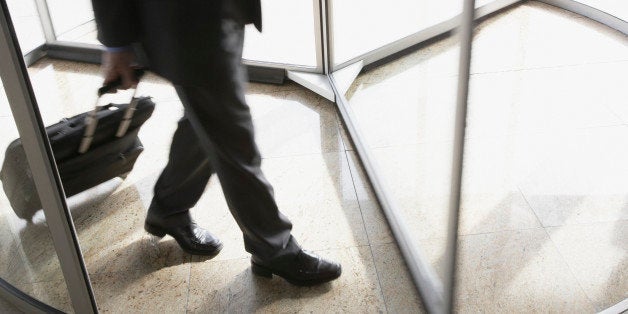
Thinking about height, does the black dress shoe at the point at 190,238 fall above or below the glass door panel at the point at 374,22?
below

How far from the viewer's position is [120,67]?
4.61 ft

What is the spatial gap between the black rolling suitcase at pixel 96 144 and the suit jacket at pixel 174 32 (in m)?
0.55


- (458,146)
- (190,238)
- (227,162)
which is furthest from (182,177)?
(458,146)

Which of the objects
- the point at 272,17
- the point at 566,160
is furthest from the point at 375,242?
the point at 272,17

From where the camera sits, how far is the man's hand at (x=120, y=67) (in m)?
1.39

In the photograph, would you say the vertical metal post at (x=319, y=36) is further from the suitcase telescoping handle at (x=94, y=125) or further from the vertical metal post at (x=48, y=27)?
the vertical metal post at (x=48, y=27)

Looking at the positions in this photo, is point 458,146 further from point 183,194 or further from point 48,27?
point 48,27

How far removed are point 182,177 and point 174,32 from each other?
2.05 ft

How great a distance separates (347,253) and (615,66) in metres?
1.77

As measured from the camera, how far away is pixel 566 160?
89.8 inches

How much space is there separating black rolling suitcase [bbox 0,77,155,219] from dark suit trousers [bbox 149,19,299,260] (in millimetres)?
285

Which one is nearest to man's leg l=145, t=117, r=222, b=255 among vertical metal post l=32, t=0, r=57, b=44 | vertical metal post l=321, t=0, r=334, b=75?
vertical metal post l=32, t=0, r=57, b=44

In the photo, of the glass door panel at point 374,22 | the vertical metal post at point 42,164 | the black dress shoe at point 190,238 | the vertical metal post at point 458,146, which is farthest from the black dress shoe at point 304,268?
the glass door panel at point 374,22

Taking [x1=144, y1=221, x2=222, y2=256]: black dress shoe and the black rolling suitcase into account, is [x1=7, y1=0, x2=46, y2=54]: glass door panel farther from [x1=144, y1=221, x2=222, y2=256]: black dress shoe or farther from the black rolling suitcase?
[x1=144, y1=221, x2=222, y2=256]: black dress shoe
